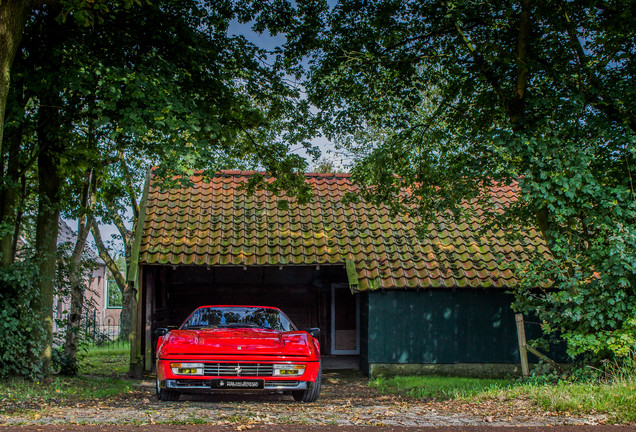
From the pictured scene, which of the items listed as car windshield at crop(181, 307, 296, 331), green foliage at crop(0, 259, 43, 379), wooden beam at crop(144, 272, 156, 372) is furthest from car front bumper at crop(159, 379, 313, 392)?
wooden beam at crop(144, 272, 156, 372)

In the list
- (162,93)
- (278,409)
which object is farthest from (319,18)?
(278,409)

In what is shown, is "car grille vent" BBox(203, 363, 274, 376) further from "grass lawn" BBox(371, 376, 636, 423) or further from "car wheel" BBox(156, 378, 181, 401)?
"grass lawn" BBox(371, 376, 636, 423)

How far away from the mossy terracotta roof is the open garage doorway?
1346 mm

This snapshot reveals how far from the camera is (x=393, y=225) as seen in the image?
1572 centimetres

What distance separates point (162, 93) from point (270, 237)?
6.21 metres

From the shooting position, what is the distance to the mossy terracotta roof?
1352 centimetres

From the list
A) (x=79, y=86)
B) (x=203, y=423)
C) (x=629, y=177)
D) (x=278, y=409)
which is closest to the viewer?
(x=203, y=423)

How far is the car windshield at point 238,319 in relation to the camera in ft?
32.0

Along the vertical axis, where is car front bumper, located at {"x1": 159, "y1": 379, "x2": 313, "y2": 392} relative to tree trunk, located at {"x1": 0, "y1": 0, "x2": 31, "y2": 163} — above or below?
below

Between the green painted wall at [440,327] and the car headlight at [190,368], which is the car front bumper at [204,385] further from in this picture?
the green painted wall at [440,327]

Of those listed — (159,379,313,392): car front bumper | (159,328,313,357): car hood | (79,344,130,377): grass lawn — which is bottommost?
(79,344,130,377): grass lawn

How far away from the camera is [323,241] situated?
570 inches

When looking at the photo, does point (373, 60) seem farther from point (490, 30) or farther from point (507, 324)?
point (507, 324)

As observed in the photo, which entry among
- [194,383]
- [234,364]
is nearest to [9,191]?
[194,383]
